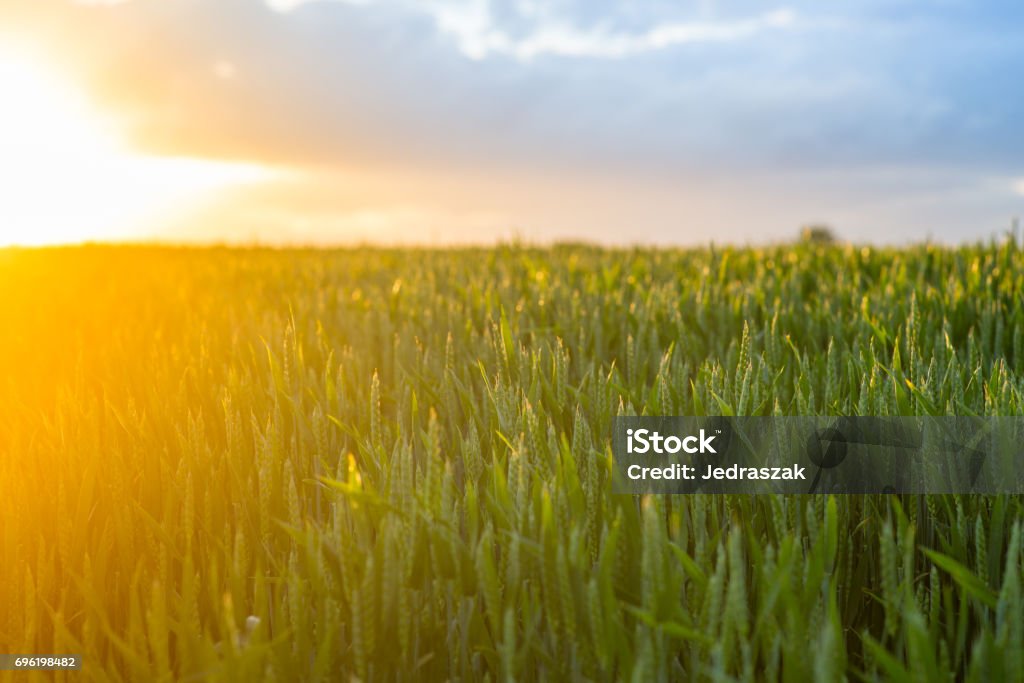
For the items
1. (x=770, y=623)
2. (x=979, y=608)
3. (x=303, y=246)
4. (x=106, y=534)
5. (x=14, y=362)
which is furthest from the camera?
(x=303, y=246)

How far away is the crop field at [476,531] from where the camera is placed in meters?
1.08

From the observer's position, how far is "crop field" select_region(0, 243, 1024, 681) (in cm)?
108

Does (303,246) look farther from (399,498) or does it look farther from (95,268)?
(399,498)

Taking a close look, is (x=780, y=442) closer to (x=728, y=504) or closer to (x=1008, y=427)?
(x=728, y=504)

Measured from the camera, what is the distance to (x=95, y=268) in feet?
21.5

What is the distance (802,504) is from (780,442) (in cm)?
12

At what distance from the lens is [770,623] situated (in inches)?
42.6

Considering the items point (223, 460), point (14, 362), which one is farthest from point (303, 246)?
point (223, 460)

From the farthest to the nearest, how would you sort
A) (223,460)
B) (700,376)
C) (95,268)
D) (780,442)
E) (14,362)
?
(95,268) → (14,362) → (700,376) → (223,460) → (780,442)

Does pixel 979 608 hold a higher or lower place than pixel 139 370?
lower

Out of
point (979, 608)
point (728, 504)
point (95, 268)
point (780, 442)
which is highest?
point (95, 268)

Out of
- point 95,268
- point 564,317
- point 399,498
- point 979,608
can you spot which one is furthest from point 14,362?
point 95,268

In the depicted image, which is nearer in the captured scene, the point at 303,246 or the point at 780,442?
the point at 780,442

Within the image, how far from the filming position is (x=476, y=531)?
1286 mm
